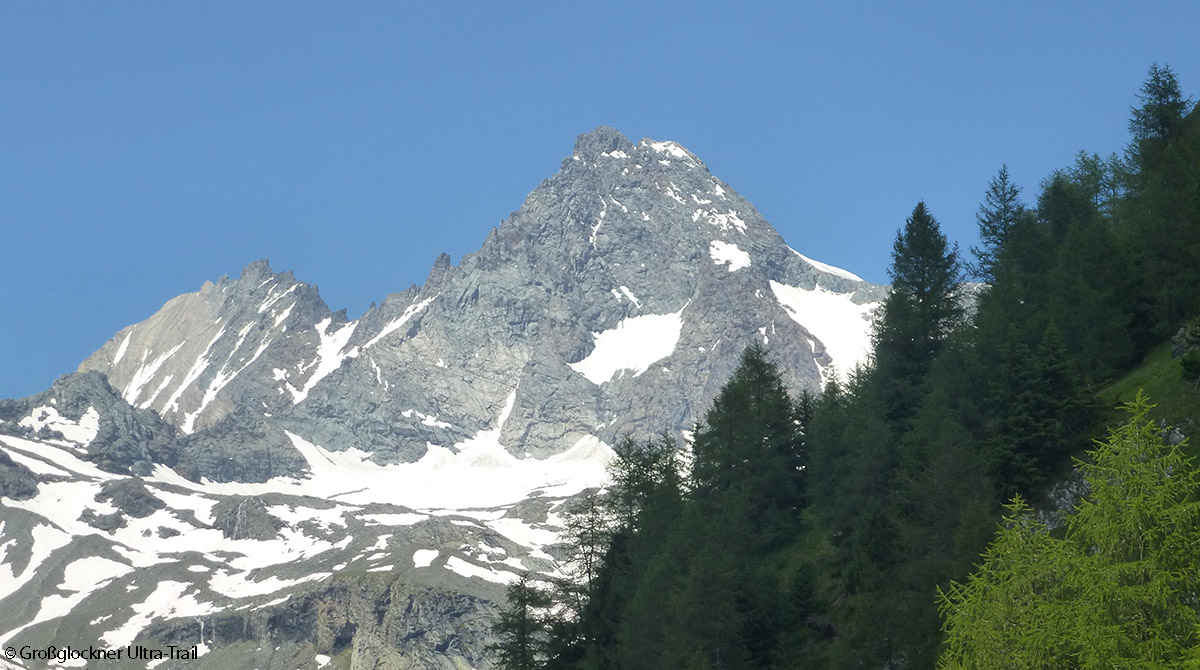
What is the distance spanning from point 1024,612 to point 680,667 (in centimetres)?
3239

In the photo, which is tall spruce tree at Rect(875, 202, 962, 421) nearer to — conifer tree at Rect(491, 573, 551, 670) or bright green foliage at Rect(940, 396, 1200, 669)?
conifer tree at Rect(491, 573, 551, 670)

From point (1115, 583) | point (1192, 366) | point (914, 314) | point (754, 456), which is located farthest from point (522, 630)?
point (1115, 583)

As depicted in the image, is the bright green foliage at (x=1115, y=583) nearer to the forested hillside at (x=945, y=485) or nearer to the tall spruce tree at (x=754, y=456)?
the forested hillside at (x=945, y=485)

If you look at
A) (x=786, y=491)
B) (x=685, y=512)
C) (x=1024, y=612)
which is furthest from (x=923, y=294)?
(x=1024, y=612)

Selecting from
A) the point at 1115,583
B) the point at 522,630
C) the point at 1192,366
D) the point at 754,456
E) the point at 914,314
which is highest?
the point at 914,314

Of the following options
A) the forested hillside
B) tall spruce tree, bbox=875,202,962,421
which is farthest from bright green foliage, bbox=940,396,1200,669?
tall spruce tree, bbox=875,202,962,421

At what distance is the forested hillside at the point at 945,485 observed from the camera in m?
28.6

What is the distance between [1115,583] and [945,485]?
2515cm

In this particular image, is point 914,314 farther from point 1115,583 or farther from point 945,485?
point 1115,583

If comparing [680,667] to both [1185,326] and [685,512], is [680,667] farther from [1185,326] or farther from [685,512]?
[1185,326]

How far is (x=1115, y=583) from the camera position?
87.7ft

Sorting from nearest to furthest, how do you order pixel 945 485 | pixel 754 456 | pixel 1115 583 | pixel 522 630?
pixel 1115 583, pixel 945 485, pixel 522 630, pixel 754 456

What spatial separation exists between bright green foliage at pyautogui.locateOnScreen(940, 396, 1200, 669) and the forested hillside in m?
0.06

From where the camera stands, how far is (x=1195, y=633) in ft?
83.8
